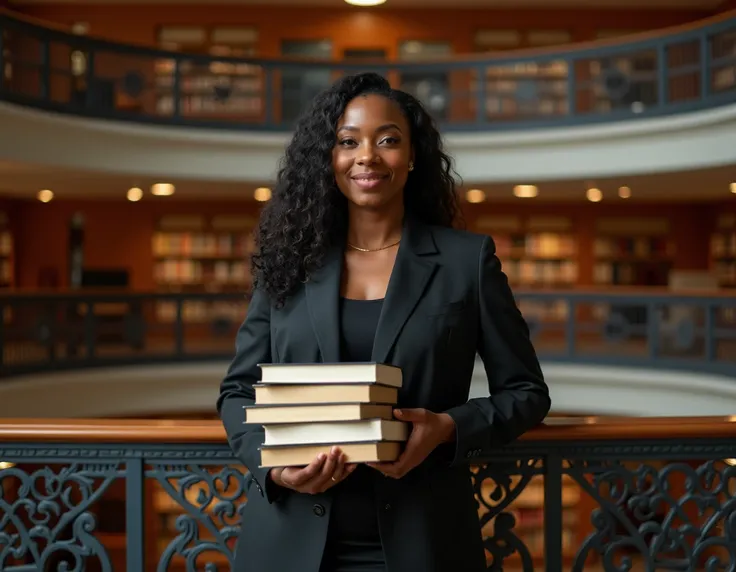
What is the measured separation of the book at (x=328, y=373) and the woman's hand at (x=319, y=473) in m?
0.13

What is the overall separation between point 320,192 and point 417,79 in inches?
456

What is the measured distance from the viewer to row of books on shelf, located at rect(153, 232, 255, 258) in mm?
14516

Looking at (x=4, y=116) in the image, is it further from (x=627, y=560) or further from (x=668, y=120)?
(x=627, y=560)

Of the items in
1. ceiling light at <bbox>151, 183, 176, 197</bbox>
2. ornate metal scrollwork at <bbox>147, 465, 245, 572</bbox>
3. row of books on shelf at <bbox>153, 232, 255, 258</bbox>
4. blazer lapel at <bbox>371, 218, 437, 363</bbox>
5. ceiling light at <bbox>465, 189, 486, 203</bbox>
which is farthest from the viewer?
row of books on shelf at <bbox>153, 232, 255, 258</bbox>

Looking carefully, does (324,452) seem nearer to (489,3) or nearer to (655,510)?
(655,510)

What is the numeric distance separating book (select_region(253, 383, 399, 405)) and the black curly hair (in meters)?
0.30

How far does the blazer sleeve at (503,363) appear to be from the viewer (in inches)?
72.9

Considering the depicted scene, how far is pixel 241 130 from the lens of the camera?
1066 cm

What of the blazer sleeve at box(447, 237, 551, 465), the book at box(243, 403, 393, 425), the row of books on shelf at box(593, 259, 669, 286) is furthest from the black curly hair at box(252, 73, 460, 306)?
the row of books on shelf at box(593, 259, 669, 286)

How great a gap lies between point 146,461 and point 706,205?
14123 millimetres

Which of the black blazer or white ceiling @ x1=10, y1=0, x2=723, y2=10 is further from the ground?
white ceiling @ x1=10, y1=0, x2=723, y2=10

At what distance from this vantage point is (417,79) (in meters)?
13.2

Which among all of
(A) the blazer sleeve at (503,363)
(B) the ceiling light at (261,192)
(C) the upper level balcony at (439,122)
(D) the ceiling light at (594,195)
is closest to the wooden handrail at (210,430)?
(A) the blazer sleeve at (503,363)

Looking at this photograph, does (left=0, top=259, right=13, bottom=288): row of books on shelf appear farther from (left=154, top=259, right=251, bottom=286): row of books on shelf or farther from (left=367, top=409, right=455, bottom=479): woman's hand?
(left=367, top=409, right=455, bottom=479): woman's hand
